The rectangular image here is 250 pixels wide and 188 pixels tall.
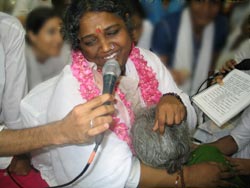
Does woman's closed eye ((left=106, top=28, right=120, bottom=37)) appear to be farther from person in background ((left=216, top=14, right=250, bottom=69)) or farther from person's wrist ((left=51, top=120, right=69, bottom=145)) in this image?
person in background ((left=216, top=14, right=250, bottom=69))

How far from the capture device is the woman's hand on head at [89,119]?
0.77 m

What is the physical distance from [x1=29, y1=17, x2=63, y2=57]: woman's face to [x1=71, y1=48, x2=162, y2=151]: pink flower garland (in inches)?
6.0

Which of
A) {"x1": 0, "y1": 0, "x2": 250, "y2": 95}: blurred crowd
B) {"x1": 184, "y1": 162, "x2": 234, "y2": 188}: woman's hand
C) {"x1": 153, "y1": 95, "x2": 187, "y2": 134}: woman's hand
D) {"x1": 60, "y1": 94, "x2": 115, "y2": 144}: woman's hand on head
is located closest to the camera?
{"x1": 60, "y1": 94, "x2": 115, "y2": 144}: woman's hand on head

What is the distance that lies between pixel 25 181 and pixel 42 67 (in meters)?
0.50

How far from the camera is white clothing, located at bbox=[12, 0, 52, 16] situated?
1.31 m

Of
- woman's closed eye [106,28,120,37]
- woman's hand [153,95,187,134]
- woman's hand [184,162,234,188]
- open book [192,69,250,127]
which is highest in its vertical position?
woman's closed eye [106,28,120,37]

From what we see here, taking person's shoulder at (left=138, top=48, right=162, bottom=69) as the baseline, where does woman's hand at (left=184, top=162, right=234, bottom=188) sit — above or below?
below

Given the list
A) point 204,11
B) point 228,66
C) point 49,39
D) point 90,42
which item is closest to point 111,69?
point 90,42

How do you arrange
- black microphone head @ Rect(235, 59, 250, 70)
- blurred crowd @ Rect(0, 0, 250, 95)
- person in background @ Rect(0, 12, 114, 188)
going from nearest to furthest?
person in background @ Rect(0, 12, 114, 188) < blurred crowd @ Rect(0, 0, 250, 95) < black microphone head @ Rect(235, 59, 250, 70)

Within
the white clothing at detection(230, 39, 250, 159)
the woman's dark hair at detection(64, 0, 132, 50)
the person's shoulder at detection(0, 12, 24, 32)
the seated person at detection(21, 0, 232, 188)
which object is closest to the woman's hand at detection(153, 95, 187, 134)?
the seated person at detection(21, 0, 232, 188)

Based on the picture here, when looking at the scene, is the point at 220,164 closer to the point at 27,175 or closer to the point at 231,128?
the point at 231,128

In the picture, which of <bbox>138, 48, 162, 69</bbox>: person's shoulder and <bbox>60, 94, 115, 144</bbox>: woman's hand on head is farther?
<bbox>138, 48, 162, 69</bbox>: person's shoulder

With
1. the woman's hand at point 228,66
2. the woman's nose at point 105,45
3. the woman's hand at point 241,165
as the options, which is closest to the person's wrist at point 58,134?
the woman's nose at point 105,45

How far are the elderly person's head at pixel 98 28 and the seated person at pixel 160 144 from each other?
0.26 m
